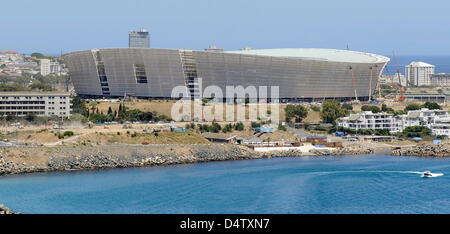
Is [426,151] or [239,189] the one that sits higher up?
[426,151]

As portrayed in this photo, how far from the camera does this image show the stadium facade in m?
42.1

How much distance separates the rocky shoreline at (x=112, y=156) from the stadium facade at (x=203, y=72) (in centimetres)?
1279

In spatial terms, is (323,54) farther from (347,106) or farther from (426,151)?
(426,151)

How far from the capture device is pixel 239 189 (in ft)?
64.7

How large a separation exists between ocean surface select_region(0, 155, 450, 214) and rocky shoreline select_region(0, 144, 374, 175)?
858 millimetres

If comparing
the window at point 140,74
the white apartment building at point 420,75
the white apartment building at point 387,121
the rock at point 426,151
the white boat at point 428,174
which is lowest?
the white boat at point 428,174

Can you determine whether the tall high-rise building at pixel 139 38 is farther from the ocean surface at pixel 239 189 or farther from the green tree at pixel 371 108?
the ocean surface at pixel 239 189

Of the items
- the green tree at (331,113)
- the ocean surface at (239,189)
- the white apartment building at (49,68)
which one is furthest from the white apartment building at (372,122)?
the white apartment building at (49,68)

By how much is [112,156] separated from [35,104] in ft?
36.1

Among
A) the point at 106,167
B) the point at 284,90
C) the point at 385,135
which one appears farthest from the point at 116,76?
the point at 106,167

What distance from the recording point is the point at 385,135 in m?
34.5
